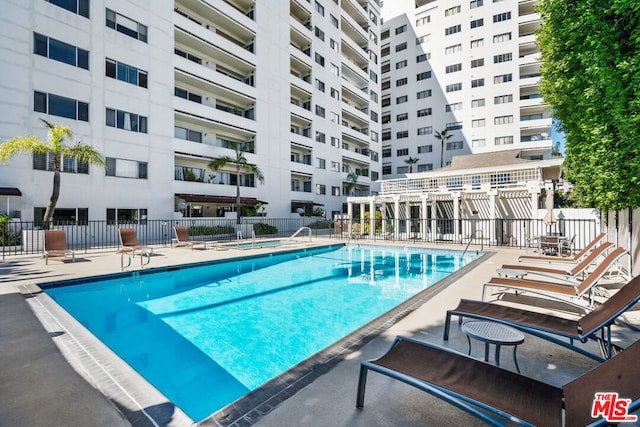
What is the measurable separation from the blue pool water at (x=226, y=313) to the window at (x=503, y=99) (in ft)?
120

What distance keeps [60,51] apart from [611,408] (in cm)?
2601

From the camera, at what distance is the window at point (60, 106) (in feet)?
56.9

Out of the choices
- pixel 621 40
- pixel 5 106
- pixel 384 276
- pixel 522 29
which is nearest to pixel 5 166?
pixel 5 106

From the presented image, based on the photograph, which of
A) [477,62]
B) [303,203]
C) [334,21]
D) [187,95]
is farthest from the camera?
[477,62]

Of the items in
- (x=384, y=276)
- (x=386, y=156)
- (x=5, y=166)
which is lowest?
(x=384, y=276)

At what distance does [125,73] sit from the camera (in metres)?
20.7

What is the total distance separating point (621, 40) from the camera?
5047 mm

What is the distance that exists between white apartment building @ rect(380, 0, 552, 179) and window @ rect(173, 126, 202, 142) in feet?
103

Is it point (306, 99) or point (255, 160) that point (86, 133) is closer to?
point (255, 160)

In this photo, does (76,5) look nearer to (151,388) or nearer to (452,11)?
(151,388)

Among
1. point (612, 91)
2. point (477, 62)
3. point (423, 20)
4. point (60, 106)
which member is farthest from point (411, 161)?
point (612, 91)

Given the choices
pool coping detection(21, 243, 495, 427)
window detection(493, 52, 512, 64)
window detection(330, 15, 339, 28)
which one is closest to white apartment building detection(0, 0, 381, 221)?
window detection(330, 15, 339, 28)

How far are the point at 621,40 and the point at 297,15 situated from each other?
3734 centimetres

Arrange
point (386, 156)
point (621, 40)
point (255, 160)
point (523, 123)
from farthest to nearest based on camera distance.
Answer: point (386, 156), point (523, 123), point (255, 160), point (621, 40)
